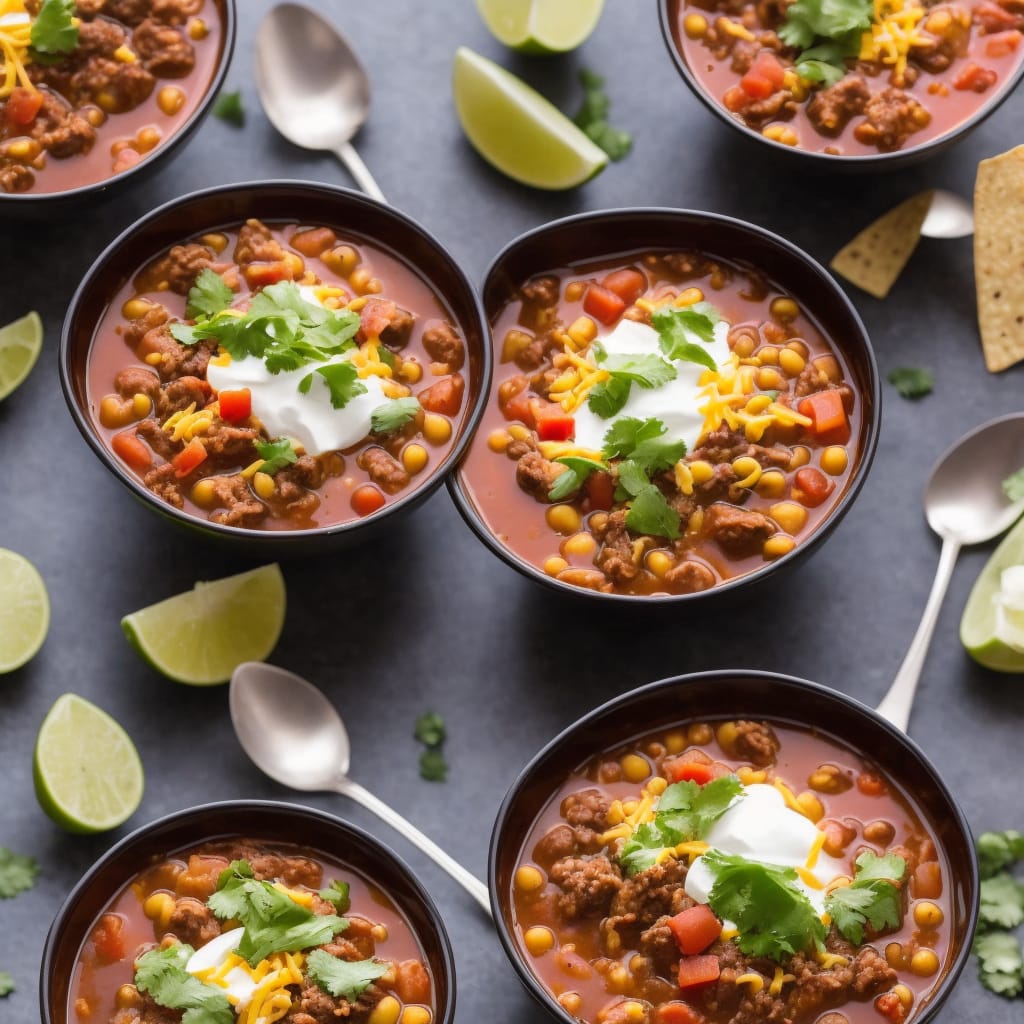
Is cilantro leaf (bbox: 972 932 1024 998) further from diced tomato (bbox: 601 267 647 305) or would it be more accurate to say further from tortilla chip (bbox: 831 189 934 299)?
diced tomato (bbox: 601 267 647 305)

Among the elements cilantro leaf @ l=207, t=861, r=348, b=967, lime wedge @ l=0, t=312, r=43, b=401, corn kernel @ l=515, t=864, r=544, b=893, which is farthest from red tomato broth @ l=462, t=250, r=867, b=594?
lime wedge @ l=0, t=312, r=43, b=401

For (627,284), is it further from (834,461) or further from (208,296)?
(208,296)

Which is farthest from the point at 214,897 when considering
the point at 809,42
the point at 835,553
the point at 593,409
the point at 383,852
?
the point at 809,42

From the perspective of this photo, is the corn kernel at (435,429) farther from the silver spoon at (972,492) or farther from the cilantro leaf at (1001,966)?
the cilantro leaf at (1001,966)

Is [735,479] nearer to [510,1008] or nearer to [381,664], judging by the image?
[381,664]

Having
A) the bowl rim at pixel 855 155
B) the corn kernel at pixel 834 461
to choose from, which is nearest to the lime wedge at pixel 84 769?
the corn kernel at pixel 834 461

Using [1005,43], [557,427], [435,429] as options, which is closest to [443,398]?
[435,429]
